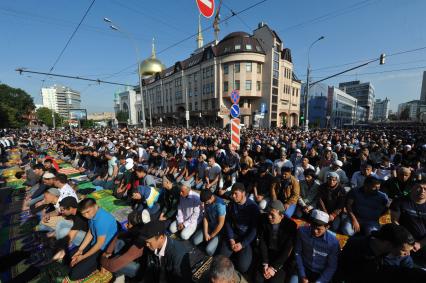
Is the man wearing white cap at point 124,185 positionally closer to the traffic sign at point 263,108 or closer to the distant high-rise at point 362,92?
the traffic sign at point 263,108

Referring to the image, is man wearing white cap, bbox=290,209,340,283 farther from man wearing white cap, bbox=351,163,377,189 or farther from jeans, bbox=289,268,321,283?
man wearing white cap, bbox=351,163,377,189

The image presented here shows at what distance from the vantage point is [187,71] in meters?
45.3

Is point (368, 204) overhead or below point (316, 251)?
overhead

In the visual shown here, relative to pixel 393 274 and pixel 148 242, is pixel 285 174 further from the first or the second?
pixel 148 242

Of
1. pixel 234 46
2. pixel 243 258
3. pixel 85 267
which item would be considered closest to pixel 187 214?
pixel 243 258

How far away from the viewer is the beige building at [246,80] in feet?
116

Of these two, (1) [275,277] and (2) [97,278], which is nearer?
(1) [275,277]

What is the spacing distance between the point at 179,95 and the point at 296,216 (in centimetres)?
4790

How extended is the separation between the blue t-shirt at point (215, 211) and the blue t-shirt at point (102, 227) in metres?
1.72

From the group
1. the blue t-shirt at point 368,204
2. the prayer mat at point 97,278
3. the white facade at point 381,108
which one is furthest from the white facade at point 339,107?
the white facade at point 381,108

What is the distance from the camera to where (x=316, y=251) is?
8.41 ft

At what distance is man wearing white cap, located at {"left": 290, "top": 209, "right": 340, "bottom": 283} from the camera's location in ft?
8.09

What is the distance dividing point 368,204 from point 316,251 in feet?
6.55

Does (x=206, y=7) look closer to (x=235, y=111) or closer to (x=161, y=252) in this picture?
(x=235, y=111)
